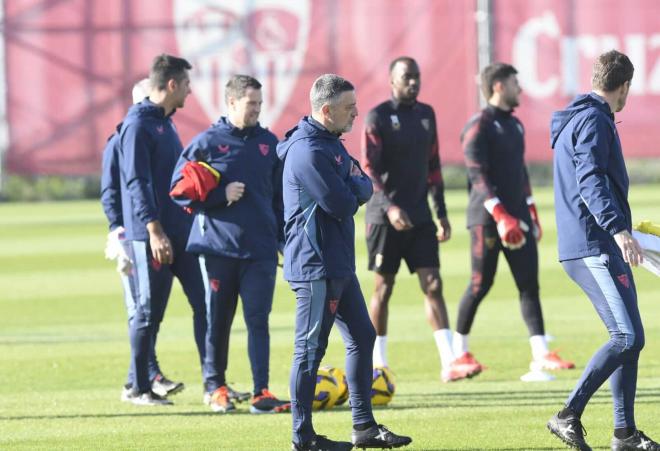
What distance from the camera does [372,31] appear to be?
120 ft

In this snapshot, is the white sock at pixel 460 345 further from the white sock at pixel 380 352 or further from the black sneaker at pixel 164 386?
the black sneaker at pixel 164 386

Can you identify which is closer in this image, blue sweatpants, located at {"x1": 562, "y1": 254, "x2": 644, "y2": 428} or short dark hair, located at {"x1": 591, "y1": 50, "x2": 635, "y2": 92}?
blue sweatpants, located at {"x1": 562, "y1": 254, "x2": 644, "y2": 428}

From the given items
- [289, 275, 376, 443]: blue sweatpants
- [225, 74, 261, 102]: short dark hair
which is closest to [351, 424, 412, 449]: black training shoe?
[289, 275, 376, 443]: blue sweatpants

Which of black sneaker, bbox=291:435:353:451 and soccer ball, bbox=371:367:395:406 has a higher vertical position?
black sneaker, bbox=291:435:353:451

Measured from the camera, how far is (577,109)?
7.79 meters

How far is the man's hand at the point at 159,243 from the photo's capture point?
32.0 ft

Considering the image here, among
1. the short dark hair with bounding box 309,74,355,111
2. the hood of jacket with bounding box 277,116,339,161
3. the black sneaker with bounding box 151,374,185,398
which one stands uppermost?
the short dark hair with bounding box 309,74,355,111

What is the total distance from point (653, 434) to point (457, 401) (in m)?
1.77

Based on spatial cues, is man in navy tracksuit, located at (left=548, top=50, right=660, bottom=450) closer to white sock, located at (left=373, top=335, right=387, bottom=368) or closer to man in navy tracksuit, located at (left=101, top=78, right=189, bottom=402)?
man in navy tracksuit, located at (left=101, top=78, right=189, bottom=402)

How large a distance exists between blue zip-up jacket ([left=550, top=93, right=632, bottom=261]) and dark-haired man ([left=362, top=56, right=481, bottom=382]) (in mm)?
3263

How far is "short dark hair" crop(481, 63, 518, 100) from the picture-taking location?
1124 cm

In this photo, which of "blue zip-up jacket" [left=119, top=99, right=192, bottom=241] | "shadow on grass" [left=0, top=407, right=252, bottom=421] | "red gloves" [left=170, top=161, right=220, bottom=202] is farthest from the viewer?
"blue zip-up jacket" [left=119, top=99, right=192, bottom=241]

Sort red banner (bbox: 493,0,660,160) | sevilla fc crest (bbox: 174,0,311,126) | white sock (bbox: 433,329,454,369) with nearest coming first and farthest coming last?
white sock (bbox: 433,329,454,369) < red banner (bbox: 493,0,660,160) < sevilla fc crest (bbox: 174,0,311,126)

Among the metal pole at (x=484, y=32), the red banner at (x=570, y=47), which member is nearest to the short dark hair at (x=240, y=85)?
the red banner at (x=570, y=47)
